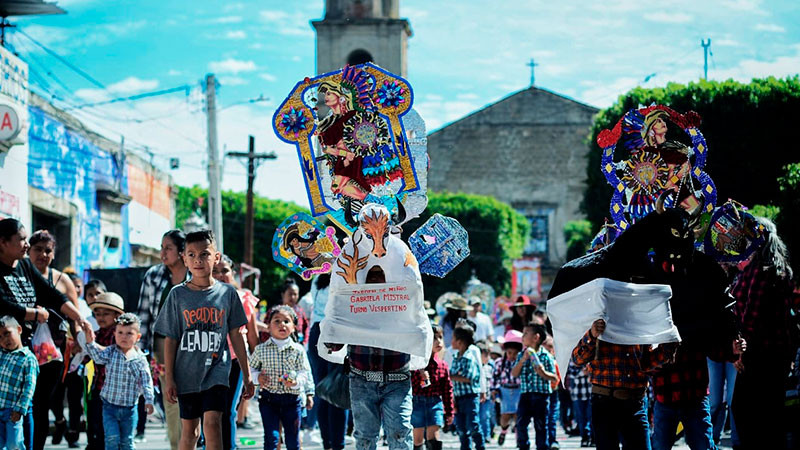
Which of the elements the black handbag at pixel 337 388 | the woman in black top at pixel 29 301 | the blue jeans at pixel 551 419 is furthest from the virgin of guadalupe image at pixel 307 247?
the blue jeans at pixel 551 419

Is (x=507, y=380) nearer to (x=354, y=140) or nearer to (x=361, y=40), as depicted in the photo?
(x=354, y=140)

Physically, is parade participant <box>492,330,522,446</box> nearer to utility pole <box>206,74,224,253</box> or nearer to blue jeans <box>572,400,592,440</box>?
blue jeans <box>572,400,592,440</box>

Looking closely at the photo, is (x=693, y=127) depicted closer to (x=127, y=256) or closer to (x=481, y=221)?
(x=127, y=256)

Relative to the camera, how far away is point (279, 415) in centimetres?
947

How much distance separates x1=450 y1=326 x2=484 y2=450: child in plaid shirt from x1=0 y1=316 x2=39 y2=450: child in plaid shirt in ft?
13.9

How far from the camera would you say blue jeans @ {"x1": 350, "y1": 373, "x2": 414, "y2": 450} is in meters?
7.31

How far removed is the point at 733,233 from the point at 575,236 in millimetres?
54205

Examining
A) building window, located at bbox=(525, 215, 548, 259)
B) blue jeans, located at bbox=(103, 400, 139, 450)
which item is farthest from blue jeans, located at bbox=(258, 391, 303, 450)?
building window, located at bbox=(525, 215, 548, 259)

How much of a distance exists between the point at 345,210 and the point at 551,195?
5651cm

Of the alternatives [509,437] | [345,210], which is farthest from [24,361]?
[509,437]

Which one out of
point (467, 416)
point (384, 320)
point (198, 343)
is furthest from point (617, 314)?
point (467, 416)

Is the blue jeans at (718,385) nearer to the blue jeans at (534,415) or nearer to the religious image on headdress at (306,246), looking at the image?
the blue jeans at (534,415)

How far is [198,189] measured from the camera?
207ft

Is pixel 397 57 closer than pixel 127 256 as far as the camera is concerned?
No
